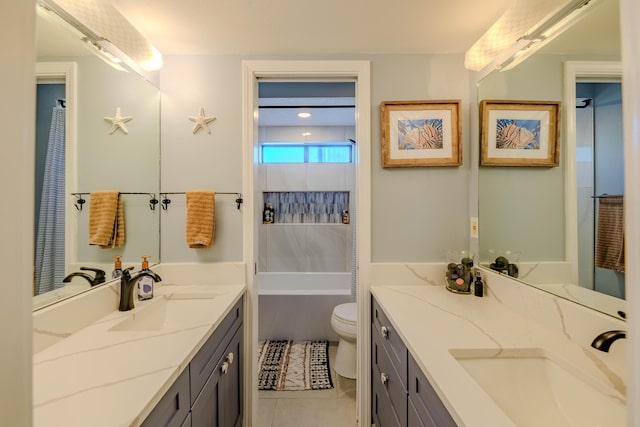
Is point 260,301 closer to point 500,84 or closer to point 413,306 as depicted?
point 413,306

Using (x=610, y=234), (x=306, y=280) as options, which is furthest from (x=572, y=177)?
(x=306, y=280)

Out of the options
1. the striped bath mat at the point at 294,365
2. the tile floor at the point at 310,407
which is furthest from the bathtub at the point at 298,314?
the tile floor at the point at 310,407

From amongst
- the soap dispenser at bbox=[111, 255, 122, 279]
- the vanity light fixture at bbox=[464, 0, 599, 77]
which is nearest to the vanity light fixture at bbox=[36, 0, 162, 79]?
the soap dispenser at bbox=[111, 255, 122, 279]

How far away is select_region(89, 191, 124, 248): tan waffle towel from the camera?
1310mm

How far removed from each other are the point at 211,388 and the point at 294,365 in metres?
1.31

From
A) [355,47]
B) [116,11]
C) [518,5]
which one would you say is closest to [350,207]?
[355,47]

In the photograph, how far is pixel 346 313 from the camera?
227 cm

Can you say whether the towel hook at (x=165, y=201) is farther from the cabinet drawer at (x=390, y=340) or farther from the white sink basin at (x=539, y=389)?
the white sink basin at (x=539, y=389)

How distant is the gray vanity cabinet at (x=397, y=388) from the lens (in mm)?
847

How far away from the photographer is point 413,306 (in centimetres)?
134

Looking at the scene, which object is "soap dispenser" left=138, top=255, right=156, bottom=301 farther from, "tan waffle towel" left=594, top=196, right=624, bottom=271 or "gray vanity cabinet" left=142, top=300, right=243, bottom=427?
"tan waffle towel" left=594, top=196, right=624, bottom=271

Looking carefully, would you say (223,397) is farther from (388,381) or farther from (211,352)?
(388,381)

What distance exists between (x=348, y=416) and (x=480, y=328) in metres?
1.24

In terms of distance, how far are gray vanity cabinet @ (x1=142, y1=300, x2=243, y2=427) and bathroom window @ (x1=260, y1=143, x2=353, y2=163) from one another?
8.32 ft
